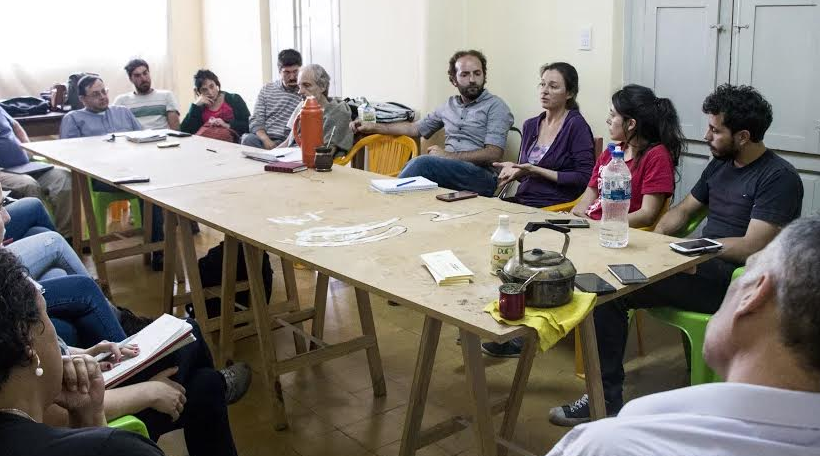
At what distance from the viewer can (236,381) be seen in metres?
2.87

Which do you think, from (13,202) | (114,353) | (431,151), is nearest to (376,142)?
(431,151)

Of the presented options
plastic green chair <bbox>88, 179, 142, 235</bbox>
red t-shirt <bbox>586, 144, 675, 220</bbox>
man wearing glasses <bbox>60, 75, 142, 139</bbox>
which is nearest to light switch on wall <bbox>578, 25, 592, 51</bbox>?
red t-shirt <bbox>586, 144, 675, 220</bbox>

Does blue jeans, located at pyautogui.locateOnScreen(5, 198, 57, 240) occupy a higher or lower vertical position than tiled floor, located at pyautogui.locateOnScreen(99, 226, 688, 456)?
higher

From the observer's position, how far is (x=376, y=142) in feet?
16.1

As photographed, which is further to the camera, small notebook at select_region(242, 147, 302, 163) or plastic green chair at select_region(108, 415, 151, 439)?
small notebook at select_region(242, 147, 302, 163)

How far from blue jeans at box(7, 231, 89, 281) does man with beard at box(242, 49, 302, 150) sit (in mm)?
2463

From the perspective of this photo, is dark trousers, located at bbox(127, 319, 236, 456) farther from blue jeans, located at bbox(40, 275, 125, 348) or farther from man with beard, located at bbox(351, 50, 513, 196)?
man with beard, located at bbox(351, 50, 513, 196)

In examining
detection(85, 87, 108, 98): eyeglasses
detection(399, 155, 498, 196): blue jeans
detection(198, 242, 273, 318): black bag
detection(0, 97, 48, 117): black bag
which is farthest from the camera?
detection(0, 97, 48, 117): black bag

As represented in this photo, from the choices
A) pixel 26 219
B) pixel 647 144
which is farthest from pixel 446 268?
pixel 26 219

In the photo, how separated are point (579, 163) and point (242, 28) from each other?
396cm

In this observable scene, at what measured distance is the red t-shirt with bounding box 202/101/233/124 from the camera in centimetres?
551

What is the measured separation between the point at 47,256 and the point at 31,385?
1626 millimetres

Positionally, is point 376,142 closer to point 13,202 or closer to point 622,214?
point 13,202

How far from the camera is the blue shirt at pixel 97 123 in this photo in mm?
5090
